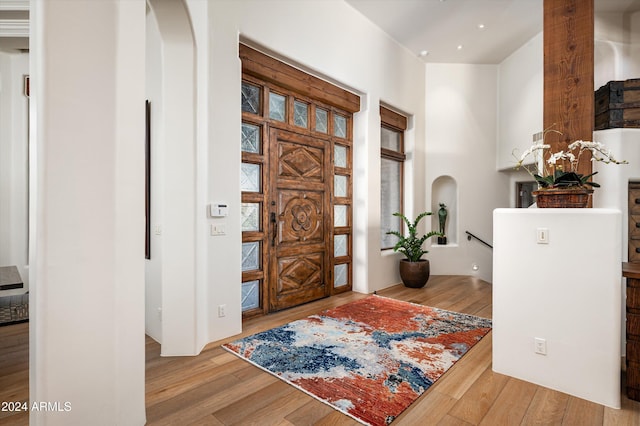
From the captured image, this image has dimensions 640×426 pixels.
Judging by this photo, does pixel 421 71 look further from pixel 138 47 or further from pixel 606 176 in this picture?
pixel 138 47

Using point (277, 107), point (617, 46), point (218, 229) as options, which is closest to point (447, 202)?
point (617, 46)

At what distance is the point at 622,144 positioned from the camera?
9.52 feet

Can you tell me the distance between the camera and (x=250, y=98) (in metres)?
3.51

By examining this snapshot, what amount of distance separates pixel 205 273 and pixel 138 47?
5.87 ft

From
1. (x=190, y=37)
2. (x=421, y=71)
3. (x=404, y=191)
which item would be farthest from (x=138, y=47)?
(x=421, y=71)

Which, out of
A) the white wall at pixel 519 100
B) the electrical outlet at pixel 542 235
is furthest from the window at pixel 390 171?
the electrical outlet at pixel 542 235

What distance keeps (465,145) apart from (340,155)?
2.84 meters

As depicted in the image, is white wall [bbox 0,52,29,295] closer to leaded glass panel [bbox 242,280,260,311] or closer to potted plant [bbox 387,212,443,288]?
leaded glass panel [bbox 242,280,260,311]

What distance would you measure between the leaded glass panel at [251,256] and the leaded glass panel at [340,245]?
4.14ft

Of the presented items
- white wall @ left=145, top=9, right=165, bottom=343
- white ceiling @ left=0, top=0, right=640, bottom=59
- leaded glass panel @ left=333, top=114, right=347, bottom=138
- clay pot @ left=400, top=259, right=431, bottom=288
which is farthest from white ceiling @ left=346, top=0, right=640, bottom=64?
clay pot @ left=400, top=259, right=431, bottom=288

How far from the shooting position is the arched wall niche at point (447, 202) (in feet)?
20.4

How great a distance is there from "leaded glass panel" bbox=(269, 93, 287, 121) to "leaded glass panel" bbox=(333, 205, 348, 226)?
142cm

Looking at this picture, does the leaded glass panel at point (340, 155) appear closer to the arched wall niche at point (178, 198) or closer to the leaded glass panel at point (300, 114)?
the leaded glass panel at point (300, 114)

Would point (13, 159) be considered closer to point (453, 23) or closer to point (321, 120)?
point (321, 120)
